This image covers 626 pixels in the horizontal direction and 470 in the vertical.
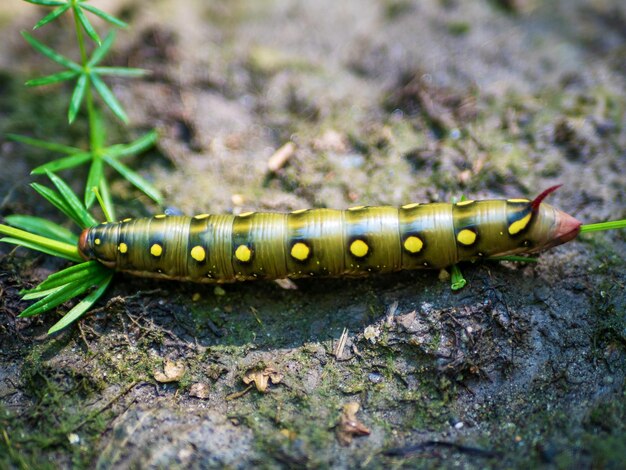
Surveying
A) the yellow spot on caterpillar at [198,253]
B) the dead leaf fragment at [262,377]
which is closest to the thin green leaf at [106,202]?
the yellow spot on caterpillar at [198,253]

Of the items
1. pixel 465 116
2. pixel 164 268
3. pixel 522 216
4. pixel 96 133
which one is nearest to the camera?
pixel 522 216

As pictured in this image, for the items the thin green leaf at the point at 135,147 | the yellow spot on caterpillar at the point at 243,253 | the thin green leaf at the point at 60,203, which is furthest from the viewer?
the thin green leaf at the point at 135,147

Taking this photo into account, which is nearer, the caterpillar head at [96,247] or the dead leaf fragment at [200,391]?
the dead leaf fragment at [200,391]

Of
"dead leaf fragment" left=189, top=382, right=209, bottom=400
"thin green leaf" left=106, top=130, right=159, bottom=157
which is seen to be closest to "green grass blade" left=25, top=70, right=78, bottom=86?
"thin green leaf" left=106, top=130, right=159, bottom=157

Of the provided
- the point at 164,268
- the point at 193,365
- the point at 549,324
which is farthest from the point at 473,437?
the point at 164,268

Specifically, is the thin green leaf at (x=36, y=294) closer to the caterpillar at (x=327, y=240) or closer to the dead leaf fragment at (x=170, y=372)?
the caterpillar at (x=327, y=240)

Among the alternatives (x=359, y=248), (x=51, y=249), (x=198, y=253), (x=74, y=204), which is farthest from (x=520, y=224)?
(x=51, y=249)

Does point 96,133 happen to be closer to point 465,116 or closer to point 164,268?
point 164,268
